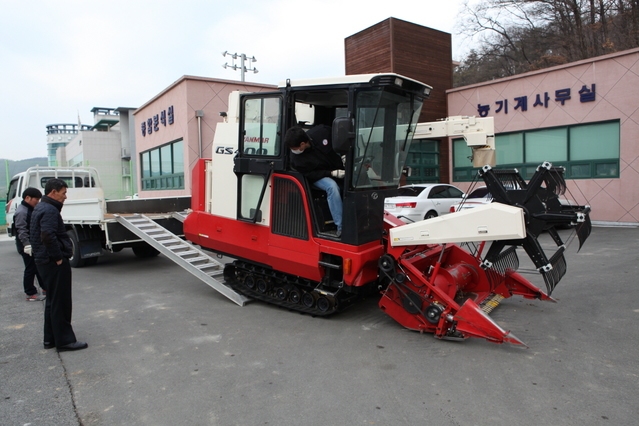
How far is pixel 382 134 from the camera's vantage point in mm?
5145

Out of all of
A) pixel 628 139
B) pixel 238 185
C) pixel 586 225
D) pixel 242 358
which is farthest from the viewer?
pixel 628 139

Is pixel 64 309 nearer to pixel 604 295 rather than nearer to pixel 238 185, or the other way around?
pixel 238 185

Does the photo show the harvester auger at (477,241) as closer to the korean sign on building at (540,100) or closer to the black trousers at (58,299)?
the black trousers at (58,299)

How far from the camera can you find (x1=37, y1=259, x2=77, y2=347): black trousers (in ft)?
14.9

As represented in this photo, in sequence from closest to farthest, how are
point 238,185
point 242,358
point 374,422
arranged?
point 374,422 → point 242,358 → point 238,185

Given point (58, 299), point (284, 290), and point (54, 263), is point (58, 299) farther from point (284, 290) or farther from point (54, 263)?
point (284, 290)

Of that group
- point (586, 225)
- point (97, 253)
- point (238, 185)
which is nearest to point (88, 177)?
point (97, 253)

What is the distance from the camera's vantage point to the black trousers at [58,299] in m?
4.54

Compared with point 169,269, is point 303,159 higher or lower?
higher

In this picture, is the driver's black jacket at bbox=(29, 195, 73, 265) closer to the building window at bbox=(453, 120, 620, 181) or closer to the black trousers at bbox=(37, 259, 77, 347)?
the black trousers at bbox=(37, 259, 77, 347)

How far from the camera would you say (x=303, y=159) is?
524cm

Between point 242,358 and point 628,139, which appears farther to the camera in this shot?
point 628,139

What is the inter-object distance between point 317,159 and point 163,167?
52.2 feet

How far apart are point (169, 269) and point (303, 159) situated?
5.09 m
